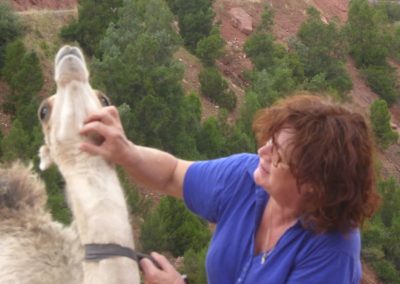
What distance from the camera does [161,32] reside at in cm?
Answer: 1703

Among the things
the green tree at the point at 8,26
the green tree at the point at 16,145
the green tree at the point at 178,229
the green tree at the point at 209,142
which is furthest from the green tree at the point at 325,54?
the green tree at the point at 16,145

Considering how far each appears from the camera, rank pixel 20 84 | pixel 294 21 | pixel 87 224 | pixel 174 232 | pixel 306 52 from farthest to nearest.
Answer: pixel 294 21 < pixel 306 52 < pixel 20 84 < pixel 174 232 < pixel 87 224

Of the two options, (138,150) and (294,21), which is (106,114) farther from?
(294,21)

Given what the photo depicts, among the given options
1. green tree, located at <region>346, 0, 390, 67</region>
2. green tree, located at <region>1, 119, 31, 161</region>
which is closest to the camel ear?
green tree, located at <region>1, 119, 31, 161</region>

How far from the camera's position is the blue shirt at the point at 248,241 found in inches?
88.3

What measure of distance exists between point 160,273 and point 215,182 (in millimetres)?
385

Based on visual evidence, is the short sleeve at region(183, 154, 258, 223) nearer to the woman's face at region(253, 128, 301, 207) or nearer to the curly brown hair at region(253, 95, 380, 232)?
the woman's face at region(253, 128, 301, 207)

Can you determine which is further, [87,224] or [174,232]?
[174,232]

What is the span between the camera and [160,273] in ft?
8.40

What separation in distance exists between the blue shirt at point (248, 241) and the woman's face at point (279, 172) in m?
0.11

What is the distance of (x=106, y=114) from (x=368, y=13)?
29.0 m

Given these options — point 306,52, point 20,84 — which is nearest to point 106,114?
point 20,84

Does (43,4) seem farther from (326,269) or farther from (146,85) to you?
(326,269)

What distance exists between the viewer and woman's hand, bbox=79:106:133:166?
99.7 inches
